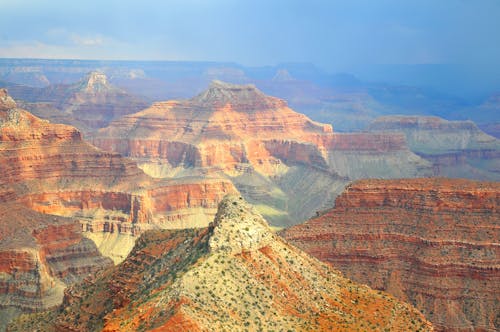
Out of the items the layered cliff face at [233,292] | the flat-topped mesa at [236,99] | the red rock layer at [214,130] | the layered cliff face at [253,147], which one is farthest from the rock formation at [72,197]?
the flat-topped mesa at [236,99]

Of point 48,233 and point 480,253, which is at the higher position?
point 480,253

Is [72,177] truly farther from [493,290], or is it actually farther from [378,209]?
[493,290]

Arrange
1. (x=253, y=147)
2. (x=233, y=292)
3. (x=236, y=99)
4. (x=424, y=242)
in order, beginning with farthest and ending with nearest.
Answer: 1. (x=236, y=99)
2. (x=253, y=147)
3. (x=424, y=242)
4. (x=233, y=292)

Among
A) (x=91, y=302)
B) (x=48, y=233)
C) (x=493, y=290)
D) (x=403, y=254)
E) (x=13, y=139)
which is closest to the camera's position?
(x=91, y=302)

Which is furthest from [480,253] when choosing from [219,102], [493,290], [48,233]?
[219,102]

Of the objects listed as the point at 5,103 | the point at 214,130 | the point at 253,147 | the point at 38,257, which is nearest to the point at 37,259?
the point at 38,257

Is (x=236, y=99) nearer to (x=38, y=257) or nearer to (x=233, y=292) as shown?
(x=38, y=257)

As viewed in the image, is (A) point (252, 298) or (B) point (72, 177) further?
(B) point (72, 177)
